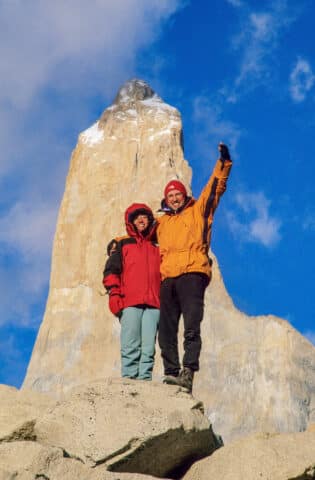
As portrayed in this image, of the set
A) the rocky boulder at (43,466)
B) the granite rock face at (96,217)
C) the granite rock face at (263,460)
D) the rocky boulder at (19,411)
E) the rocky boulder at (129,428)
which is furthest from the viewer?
the granite rock face at (96,217)

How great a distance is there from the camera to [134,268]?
7094 mm

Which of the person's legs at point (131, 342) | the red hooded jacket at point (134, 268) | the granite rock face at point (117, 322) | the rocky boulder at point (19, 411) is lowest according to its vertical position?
the rocky boulder at point (19, 411)

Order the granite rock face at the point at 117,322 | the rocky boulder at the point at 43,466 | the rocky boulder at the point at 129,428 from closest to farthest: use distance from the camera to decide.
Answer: the rocky boulder at the point at 43,466 < the rocky boulder at the point at 129,428 < the granite rock face at the point at 117,322

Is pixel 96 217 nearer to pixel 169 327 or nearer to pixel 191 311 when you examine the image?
pixel 169 327

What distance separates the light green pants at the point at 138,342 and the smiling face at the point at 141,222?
722 mm

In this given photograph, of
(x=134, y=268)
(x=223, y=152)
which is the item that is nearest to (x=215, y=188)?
(x=223, y=152)

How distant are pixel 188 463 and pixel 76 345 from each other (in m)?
30.1

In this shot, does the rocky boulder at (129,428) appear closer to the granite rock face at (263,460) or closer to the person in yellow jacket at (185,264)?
the granite rock face at (263,460)

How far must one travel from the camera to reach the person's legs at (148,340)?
688 centimetres

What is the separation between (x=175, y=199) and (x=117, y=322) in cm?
2872

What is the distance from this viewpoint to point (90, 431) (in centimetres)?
542

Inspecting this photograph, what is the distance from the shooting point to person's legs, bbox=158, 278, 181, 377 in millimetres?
6777

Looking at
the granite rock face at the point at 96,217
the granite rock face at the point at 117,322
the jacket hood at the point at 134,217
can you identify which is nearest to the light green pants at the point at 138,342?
the jacket hood at the point at 134,217

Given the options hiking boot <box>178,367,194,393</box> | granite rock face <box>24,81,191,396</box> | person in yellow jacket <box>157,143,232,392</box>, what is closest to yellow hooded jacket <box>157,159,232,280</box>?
person in yellow jacket <box>157,143,232,392</box>
